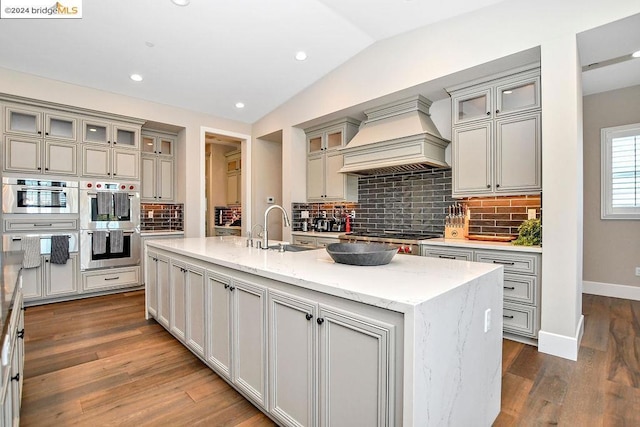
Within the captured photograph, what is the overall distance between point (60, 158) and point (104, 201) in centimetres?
73

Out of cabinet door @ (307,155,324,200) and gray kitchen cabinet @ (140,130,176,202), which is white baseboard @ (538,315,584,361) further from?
gray kitchen cabinet @ (140,130,176,202)

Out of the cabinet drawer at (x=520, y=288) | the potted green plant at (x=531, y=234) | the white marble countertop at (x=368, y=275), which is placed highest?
the potted green plant at (x=531, y=234)

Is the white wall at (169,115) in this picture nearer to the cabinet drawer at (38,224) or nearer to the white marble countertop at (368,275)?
the cabinet drawer at (38,224)

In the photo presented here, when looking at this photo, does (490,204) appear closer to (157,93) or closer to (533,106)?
(533,106)

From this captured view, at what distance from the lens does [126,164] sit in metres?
4.82

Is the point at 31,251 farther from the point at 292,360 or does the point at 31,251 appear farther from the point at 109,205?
the point at 292,360

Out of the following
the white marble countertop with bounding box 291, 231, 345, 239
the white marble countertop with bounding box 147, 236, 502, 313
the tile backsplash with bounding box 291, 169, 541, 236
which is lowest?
the white marble countertop with bounding box 291, 231, 345, 239

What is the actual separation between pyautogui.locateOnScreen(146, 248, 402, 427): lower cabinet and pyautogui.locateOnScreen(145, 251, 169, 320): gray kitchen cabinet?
52 cm

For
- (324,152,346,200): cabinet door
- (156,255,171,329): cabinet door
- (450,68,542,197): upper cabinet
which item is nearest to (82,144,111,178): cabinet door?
(156,255,171,329): cabinet door

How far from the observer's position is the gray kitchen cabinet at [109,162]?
14.7ft

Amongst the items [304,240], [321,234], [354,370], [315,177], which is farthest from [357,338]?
[315,177]

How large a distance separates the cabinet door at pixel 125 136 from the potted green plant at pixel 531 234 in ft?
16.9

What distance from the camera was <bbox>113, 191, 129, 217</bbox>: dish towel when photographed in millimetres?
4652

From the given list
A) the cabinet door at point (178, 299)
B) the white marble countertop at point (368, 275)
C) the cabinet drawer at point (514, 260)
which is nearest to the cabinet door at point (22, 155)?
the cabinet door at point (178, 299)
